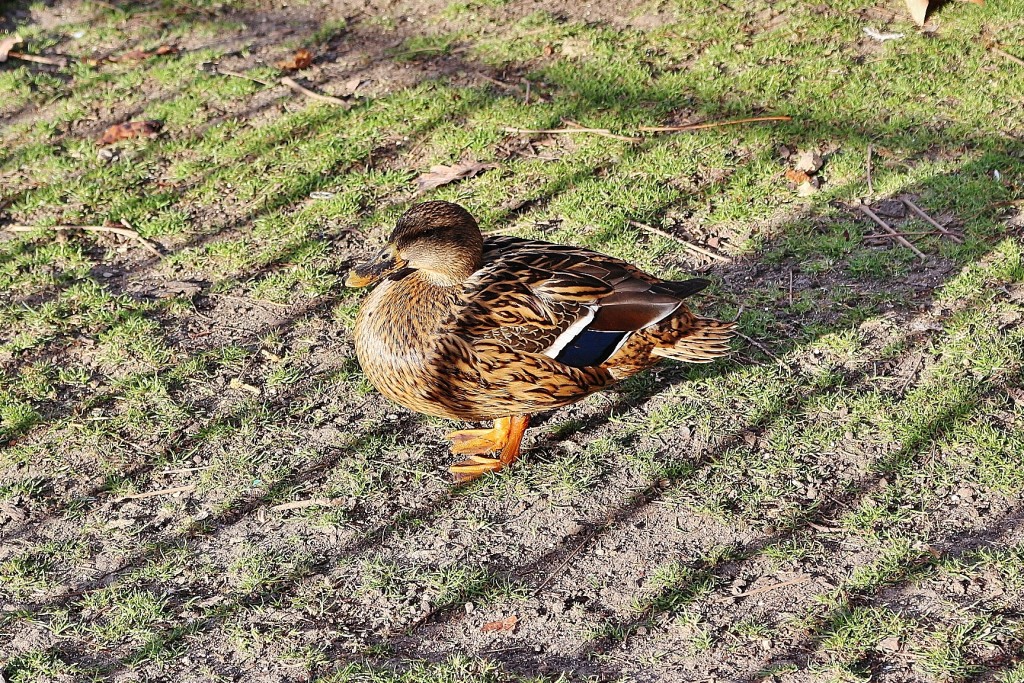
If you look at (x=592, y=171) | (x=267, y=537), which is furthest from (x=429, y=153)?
(x=267, y=537)

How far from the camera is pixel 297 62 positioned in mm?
6488

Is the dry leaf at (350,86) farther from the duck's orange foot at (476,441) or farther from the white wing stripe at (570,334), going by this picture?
the white wing stripe at (570,334)

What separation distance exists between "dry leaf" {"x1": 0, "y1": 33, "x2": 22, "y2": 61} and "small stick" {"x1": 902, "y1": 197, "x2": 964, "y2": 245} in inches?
219

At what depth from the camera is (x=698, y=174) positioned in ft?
17.9

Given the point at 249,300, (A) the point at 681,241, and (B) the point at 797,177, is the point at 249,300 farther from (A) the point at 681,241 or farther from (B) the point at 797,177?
(B) the point at 797,177

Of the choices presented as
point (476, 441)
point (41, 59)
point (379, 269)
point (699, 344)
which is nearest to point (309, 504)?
point (476, 441)

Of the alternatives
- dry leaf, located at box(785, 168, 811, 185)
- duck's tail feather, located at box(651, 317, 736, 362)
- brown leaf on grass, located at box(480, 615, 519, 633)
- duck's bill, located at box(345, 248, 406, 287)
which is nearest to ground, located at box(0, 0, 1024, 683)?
brown leaf on grass, located at box(480, 615, 519, 633)

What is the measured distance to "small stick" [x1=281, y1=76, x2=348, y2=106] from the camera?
20.1ft

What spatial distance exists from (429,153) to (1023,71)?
137 inches

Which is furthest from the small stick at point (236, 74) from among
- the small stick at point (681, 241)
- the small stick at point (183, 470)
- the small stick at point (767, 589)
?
the small stick at point (767, 589)

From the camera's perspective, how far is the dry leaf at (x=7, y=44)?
6656mm

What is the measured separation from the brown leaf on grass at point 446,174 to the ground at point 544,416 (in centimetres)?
7

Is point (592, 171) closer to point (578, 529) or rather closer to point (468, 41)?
point (468, 41)

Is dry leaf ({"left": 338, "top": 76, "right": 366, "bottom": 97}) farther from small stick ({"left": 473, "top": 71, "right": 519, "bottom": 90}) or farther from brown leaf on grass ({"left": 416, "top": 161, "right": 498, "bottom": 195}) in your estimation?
brown leaf on grass ({"left": 416, "top": 161, "right": 498, "bottom": 195})
